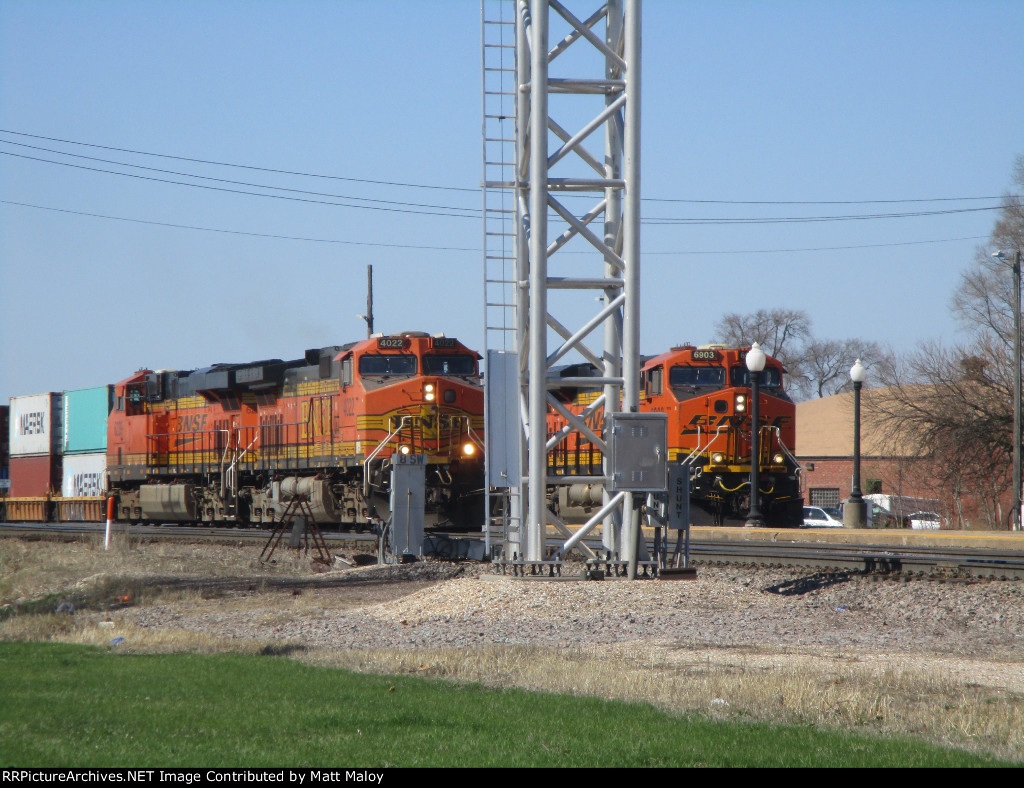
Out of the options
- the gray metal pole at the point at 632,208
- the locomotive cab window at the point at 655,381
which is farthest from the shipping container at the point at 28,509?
the gray metal pole at the point at 632,208

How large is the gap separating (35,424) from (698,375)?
26.3 metres

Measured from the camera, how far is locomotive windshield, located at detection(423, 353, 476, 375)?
23578 mm

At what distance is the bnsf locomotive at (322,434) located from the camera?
2303 centimetres

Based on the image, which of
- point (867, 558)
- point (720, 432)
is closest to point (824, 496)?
point (720, 432)

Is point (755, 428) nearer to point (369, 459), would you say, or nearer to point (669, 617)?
point (369, 459)

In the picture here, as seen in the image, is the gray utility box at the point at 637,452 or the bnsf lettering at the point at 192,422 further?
the bnsf lettering at the point at 192,422

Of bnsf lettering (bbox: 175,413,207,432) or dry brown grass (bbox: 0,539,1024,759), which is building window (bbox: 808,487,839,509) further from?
dry brown grass (bbox: 0,539,1024,759)

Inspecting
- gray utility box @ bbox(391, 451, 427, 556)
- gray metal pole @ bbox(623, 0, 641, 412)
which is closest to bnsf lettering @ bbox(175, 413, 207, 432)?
gray utility box @ bbox(391, 451, 427, 556)

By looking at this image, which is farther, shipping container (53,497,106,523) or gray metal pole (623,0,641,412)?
shipping container (53,497,106,523)

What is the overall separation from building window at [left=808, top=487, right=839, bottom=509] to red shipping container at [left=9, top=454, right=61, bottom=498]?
31.2 meters

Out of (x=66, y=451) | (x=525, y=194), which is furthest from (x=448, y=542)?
(x=66, y=451)

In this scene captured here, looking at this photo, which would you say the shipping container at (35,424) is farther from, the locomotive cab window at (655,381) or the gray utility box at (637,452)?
the gray utility box at (637,452)

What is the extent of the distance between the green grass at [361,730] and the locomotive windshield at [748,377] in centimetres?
1629

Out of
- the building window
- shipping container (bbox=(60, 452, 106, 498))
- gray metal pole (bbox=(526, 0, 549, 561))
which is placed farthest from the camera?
the building window
